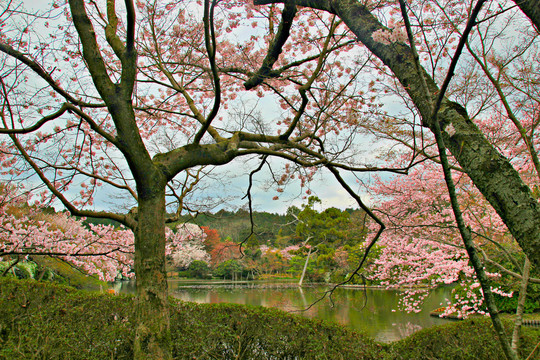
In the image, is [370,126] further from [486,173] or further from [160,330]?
[160,330]

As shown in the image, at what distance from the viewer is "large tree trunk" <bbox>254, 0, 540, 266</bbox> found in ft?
→ 4.71

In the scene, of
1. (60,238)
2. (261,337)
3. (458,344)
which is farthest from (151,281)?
(60,238)

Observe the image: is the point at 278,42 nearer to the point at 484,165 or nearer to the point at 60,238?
the point at 484,165

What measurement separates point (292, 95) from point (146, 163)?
2.70 meters

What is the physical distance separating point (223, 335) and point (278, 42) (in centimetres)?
318

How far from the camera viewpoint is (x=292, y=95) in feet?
14.8

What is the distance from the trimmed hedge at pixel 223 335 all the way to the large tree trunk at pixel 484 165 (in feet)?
6.20

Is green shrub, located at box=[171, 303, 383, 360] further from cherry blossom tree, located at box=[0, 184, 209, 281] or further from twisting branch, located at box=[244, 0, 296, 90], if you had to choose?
twisting branch, located at box=[244, 0, 296, 90]

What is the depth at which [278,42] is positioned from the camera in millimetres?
3209

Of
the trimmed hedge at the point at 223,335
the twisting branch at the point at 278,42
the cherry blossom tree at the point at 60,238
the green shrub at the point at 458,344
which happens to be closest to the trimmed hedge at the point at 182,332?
the trimmed hedge at the point at 223,335

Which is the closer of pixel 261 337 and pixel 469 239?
pixel 469 239

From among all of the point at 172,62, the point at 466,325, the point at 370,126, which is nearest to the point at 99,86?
the point at 172,62

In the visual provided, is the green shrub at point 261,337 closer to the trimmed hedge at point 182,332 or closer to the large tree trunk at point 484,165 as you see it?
the trimmed hedge at point 182,332

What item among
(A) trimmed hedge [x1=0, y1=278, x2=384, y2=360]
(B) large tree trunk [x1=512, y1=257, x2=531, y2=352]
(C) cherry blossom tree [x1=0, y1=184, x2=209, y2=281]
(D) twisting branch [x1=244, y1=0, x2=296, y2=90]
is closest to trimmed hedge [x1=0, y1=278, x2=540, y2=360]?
(A) trimmed hedge [x1=0, y1=278, x2=384, y2=360]
